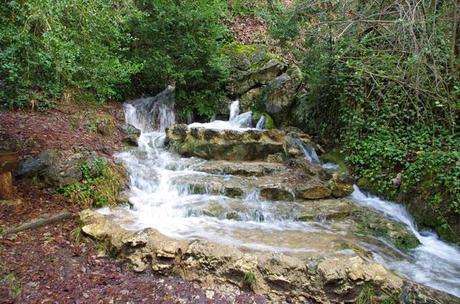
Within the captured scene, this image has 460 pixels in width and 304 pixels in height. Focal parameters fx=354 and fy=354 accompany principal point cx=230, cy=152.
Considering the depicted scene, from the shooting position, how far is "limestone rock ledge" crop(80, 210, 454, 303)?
3828 millimetres

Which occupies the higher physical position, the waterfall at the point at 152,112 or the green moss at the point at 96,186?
the waterfall at the point at 152,112

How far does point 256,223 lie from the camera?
5.80 m

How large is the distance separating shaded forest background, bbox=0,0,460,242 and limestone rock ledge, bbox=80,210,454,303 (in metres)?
2.67

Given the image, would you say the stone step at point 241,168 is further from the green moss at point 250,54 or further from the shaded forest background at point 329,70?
the green moss at point 250,54

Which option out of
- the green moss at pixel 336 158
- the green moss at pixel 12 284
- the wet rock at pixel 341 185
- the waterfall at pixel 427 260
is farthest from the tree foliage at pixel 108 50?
the waterfall at pixel 427 260

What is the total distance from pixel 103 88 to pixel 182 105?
3.55 m

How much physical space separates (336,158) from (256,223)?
329cm

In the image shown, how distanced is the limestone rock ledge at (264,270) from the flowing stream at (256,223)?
24.8 inches

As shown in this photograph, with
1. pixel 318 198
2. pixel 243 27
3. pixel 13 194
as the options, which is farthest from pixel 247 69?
pixel 13 194

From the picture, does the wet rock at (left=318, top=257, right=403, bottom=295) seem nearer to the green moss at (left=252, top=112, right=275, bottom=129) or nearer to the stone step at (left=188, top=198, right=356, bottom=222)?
the stone step at (left=188, top=198, right=356, bottom=222)

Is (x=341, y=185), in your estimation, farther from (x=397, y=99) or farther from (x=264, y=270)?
(x=264, y=270)

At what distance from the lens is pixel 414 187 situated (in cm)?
634

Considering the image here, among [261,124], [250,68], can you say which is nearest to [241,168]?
[261,124]

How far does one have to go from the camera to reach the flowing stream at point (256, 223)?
4.84 m
